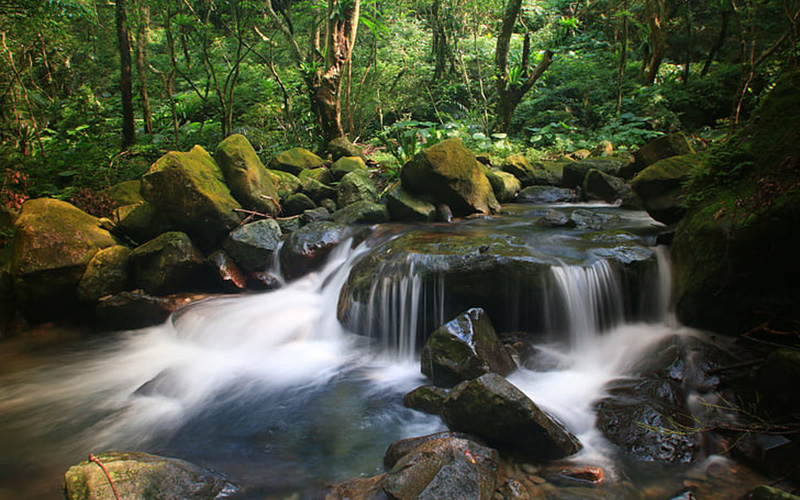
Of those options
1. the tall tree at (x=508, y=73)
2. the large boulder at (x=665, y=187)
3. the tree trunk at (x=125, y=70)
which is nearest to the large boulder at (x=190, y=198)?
the tree trunk at (x=125, y=70)

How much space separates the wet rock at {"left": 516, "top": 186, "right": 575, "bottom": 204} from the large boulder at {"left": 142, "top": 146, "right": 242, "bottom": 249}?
5.86m

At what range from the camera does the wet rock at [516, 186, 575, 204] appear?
9.21m

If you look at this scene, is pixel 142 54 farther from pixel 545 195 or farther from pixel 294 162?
pixel 545 195

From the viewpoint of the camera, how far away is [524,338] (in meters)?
4.74

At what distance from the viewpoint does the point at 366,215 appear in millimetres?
7688

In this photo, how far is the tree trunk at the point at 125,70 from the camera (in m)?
8.16

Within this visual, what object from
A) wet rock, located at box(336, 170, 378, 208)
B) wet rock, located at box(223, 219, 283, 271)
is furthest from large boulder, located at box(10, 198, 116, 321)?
wet rock, located at box(336, 170, 378, 208)

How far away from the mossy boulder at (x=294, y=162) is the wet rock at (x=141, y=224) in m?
3.32

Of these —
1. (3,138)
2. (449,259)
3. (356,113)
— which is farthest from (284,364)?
(356,113)

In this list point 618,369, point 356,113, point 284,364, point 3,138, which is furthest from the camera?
point 356,113

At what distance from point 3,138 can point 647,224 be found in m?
11.0

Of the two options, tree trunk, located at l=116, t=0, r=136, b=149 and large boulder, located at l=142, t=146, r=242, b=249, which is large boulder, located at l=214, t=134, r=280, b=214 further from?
tree trunk, located at l=116, t=0, r=136, b=149

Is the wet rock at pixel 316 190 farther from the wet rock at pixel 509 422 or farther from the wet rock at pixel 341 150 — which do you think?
the wet rock at pixel 509 422

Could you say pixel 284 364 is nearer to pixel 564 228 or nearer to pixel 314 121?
pixel 564 228
